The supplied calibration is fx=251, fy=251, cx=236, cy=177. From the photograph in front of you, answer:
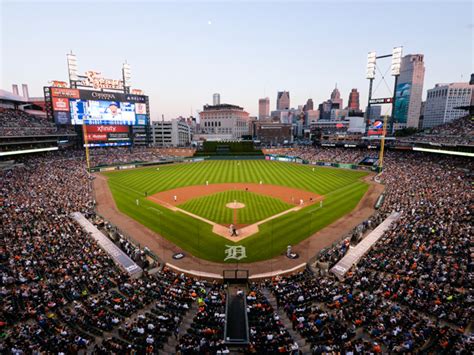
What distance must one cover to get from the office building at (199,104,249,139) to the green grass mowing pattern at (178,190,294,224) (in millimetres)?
139799

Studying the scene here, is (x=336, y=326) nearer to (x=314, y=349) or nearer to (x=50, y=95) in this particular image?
(x=314, y=349)

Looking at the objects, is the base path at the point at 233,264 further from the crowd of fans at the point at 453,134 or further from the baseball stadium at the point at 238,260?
the crowd of fans at the point at 453,134

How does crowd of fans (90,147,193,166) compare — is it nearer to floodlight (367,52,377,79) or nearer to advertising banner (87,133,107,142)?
advertising banner (87,133,107,142)

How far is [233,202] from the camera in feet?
120

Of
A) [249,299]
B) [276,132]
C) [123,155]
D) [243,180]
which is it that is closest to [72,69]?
[123,155]

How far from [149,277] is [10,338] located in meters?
7.94

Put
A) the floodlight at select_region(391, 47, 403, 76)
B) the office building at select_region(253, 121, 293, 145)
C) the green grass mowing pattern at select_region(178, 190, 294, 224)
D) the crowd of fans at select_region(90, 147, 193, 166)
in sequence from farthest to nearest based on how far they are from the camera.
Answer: the office building at select_region(253, 121, 293, 145) < the crowd of fans at select_region(90, 147, 193, 166) < the floodlight at select_region(391, 47, 403, 76) < the green grass mowing pattern at select_region(178, 190, 294, 224)

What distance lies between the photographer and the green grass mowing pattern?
30.6 meters

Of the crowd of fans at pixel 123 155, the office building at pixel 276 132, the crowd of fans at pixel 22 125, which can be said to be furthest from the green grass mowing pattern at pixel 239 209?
the office building at pixel 276 132

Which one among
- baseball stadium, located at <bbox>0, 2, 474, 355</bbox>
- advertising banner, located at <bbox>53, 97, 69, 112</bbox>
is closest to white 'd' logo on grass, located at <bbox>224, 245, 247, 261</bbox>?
baseball stadium, located at <bbox>0, 2, 474, 355</bbox>

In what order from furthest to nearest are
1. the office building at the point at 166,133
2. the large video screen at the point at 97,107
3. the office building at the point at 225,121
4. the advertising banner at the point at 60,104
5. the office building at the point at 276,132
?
the office building at the point at 225,121 < the office building at the point at 276,132 < the office building at the point at 166,133 < the large video screen at the point at 97,107 < the advertising banner at the point at 60,104

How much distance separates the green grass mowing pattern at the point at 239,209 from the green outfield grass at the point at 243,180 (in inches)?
80.6

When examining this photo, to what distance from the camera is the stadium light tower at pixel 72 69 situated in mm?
70875

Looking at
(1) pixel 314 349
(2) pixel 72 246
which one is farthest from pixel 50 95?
(1) pixel 314 349
